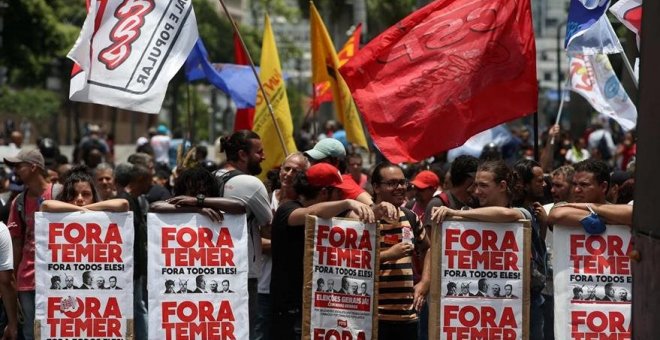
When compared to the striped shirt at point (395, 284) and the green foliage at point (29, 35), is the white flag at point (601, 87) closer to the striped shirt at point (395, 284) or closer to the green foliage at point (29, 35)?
the striped shirt at point (395, 284)

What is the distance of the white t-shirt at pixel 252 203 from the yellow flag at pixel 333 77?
4.86 meters

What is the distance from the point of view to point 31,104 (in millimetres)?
56250

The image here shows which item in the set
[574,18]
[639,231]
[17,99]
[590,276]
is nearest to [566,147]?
[574,18]

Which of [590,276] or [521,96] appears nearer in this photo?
[590,276]

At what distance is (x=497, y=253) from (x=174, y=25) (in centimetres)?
372

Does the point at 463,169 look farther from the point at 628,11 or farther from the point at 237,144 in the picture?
the point at 628,11

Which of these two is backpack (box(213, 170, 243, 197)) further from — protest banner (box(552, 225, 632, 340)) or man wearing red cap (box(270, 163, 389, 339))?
protest banner (box(552, 225, 632, 340))

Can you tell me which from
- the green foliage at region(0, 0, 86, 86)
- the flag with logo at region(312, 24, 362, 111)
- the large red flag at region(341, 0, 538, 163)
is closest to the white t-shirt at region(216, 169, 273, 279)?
the large red flag at region(341, 0, 538, 163)

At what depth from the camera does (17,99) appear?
55.2m

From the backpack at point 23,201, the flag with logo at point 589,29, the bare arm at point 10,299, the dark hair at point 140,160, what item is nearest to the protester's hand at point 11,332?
the bare arm at point 10,299

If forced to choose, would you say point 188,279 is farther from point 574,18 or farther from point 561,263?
point 574,18

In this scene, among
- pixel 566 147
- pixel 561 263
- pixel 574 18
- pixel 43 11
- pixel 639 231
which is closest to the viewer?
pixel 639 231

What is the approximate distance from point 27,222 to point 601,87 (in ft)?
22.7

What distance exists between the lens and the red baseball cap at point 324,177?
9.50 meters
